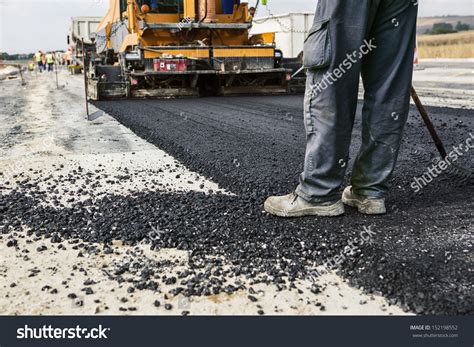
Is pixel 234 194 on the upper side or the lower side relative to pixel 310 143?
lower

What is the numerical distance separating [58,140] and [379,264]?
445 cm

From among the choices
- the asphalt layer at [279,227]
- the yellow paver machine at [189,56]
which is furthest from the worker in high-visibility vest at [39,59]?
the asphalt layer at [279,227]

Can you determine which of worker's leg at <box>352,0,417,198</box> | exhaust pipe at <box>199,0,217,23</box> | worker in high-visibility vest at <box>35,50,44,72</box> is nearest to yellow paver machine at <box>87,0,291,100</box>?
exhaust pipe at <box>199,0,217,23</box>

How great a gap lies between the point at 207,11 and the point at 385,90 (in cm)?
935

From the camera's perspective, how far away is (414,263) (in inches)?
86.5

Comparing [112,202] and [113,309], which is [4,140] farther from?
[113,309]

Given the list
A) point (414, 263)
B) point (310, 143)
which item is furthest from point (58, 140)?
point (414, 263)

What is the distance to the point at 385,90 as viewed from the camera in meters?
2.81

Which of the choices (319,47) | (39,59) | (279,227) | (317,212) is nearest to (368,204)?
(317,212)

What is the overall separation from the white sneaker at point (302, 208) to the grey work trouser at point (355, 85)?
0.04 meters

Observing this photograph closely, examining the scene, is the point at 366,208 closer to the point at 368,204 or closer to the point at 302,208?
the point at 368,204

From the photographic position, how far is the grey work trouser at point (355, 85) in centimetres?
260

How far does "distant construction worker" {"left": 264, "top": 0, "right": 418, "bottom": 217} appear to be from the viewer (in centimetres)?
260

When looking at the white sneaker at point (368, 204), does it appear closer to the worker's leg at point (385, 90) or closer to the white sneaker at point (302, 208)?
the worker's leg at point (385, 90)
